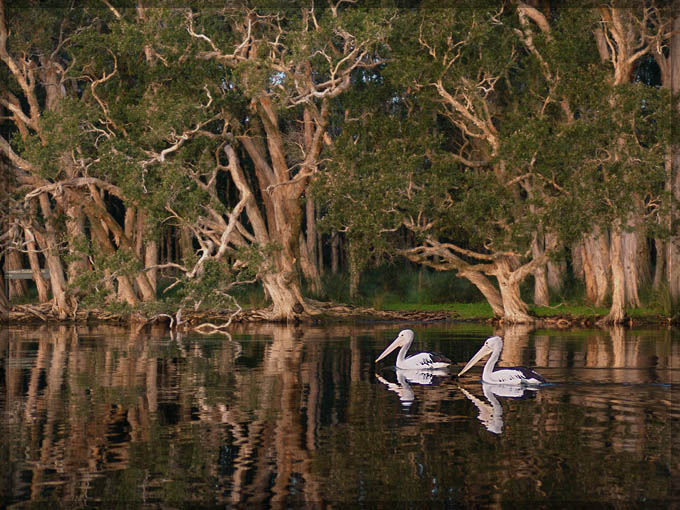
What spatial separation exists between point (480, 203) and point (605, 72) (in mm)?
5856

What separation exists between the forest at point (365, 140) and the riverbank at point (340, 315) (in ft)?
1.96

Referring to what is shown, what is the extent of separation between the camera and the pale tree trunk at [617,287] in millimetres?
36906

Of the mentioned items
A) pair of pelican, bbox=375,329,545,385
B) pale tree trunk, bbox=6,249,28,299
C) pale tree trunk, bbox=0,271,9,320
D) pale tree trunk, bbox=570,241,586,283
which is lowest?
pair of pelican, bbox=375,329,545,385

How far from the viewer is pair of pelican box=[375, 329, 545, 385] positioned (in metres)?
18.4

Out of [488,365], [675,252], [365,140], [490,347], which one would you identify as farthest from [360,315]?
[488,365]

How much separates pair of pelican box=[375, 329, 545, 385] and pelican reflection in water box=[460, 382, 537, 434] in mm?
100

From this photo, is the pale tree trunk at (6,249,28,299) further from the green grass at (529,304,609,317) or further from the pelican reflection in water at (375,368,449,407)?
the pelican reflection in water at (375,368,449,407)

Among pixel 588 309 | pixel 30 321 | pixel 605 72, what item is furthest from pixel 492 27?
pixel 30 321

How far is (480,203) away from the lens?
3806 centimetres

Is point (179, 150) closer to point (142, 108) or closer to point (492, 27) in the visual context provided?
point (142, 108)

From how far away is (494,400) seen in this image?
1708cm

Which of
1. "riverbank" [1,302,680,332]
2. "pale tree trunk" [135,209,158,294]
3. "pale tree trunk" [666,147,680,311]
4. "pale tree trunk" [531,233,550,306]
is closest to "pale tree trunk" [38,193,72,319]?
"riverbank" [1,302,680,332]

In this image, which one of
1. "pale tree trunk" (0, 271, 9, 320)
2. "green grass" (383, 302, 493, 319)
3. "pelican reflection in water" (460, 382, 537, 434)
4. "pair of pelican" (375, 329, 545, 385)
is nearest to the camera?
"pelican reflection in water" (460, 382, 537, 434)

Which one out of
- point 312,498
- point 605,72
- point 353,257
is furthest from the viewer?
point 353,257
